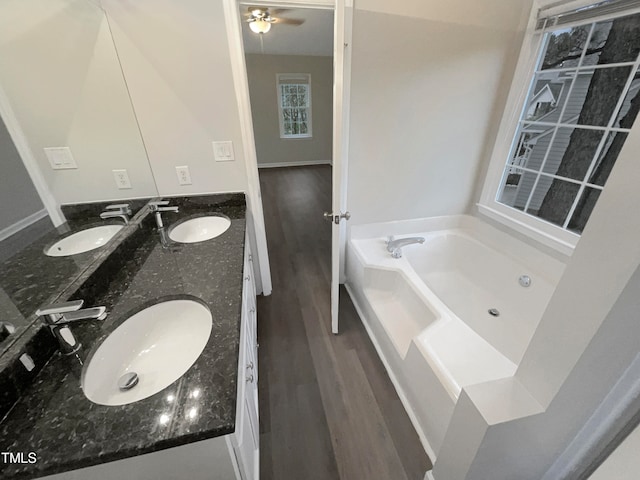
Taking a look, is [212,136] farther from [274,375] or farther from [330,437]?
[330,437]

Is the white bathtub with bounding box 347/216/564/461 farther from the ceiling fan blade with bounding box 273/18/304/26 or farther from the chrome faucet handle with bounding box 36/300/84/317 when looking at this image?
the ceiling fan blade with bounding box 273/18/304/26

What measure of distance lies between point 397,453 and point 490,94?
2.50 meters

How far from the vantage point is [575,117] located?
173 cm

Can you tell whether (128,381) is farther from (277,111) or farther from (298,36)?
(277,111)

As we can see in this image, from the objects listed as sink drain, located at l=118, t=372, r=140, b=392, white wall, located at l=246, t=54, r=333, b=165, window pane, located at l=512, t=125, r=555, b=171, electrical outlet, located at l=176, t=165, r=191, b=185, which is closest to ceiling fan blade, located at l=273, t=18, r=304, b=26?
white wall, located at l=246, t=54, r=333, b=165

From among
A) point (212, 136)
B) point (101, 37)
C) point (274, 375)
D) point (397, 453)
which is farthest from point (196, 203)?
point (397, 453)

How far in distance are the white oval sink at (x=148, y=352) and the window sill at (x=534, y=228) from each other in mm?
2106

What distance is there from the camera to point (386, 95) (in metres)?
1.91

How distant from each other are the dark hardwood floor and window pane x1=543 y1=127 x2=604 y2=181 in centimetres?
181

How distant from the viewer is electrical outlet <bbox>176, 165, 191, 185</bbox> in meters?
1.71

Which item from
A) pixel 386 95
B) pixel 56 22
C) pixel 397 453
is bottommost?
pixel 397 453

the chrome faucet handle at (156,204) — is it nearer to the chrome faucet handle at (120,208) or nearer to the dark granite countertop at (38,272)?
the chrome faucet handle at (120,208)

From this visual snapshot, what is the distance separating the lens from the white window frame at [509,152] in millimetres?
1729

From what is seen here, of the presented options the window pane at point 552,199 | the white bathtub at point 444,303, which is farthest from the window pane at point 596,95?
the white bathtub at point 444,303
